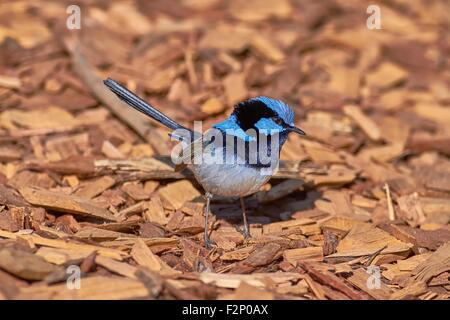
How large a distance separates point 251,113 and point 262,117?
0.29 feet

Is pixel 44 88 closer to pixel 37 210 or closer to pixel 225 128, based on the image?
pixel 37 210

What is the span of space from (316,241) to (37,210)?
7.25 feet

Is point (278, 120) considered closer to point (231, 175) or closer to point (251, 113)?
point (251, 113)

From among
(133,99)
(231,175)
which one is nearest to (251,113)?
(231,175)

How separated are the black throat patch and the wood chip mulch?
3.00ft

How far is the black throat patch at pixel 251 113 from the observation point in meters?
5.39

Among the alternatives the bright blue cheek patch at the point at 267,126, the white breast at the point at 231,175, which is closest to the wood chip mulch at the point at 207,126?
the white breast at the point at 231,175

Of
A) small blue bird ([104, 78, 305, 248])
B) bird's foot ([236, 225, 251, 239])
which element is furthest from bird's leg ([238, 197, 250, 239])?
small blue bird ([104, 78, 305, 248])

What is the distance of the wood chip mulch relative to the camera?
16.0 feet

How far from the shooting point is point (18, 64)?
25.8 feet

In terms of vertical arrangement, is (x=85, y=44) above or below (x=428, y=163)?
above

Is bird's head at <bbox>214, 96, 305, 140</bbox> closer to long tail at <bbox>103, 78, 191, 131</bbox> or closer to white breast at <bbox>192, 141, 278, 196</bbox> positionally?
white breast at <bbox>192, 141, 278, 196</bbox>

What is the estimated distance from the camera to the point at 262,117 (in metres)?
5.43
